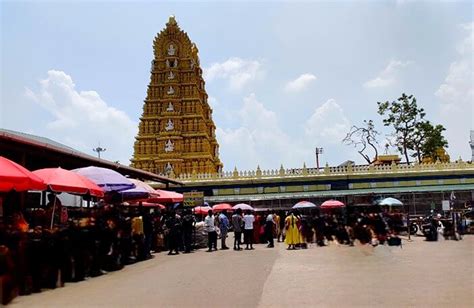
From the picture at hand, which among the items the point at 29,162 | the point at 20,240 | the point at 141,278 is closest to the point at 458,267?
the point at 141,278

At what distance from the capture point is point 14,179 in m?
8.58

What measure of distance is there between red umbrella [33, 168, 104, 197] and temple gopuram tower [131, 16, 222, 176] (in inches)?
1234

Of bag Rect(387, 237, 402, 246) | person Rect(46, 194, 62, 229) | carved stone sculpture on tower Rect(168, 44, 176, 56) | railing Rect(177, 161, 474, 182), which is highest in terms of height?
carved stone sculpture on tower Rect(168, 44, 176, 56)

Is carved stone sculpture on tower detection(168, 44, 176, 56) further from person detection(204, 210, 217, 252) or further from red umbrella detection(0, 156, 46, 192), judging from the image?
red umbrella detection(0, 156, 46, 192)

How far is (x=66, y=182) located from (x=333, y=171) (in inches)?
1153

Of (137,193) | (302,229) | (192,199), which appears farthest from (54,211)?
(302,229)

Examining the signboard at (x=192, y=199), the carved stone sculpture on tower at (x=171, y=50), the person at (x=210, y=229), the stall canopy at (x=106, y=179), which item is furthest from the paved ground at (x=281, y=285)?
the carved stone sculpture on tower at (x=171, y=50)

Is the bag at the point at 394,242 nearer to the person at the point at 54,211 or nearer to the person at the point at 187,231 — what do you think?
the person at the point at 187,231

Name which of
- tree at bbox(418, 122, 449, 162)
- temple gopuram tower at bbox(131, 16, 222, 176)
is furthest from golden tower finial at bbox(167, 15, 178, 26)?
tree at bbox(418, 122, 449, 162)

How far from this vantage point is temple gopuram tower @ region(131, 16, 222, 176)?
44.3 meters

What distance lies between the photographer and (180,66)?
47094 mm

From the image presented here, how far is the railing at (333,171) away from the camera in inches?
1468

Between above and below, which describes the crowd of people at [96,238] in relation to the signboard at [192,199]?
below

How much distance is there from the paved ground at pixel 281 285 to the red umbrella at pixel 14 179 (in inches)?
73.1
